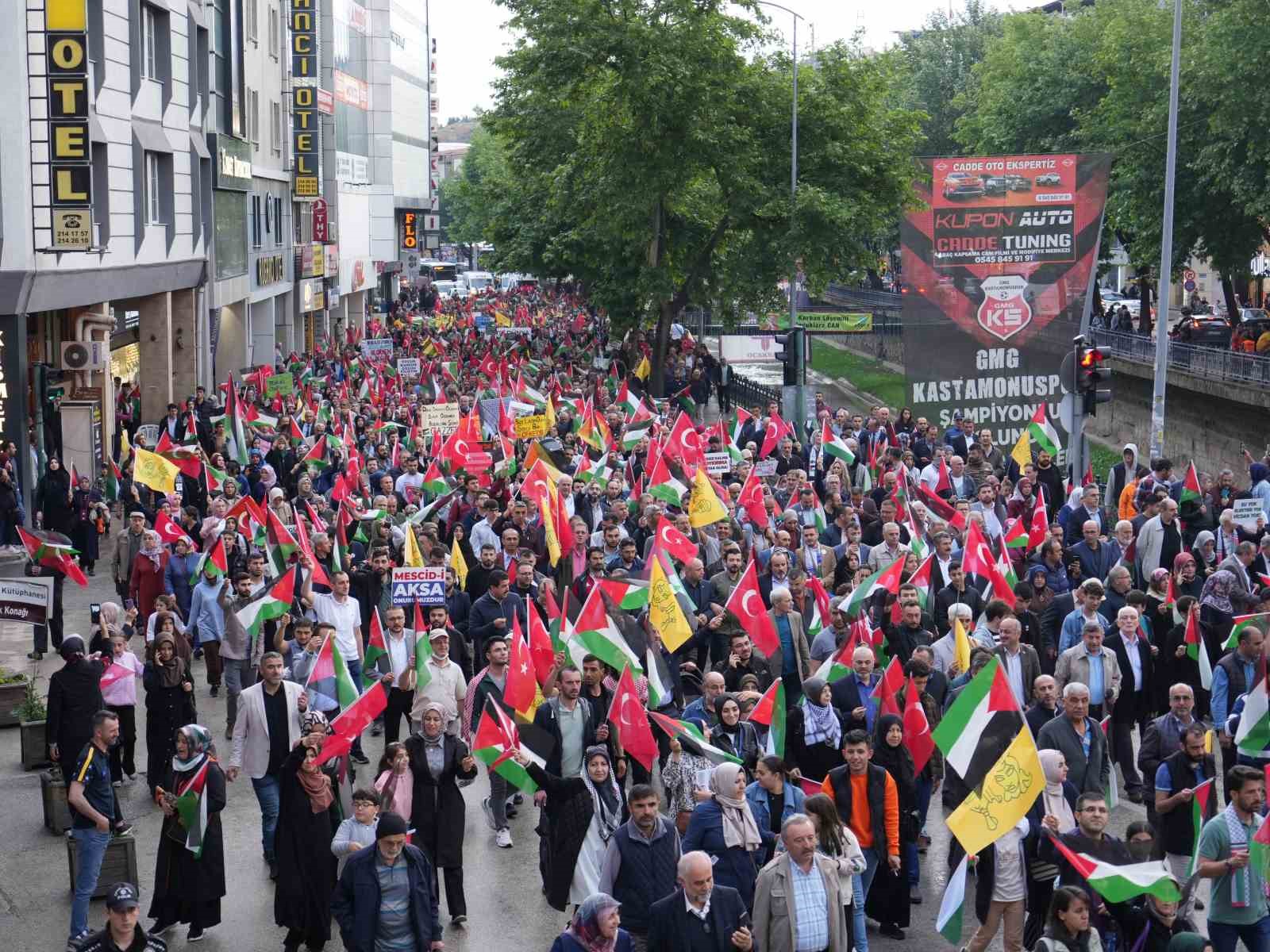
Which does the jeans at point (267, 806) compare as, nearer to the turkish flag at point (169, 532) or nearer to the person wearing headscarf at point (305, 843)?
the person wearing headscarf at point (305, 843)

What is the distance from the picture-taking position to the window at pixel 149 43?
33125 millimetres

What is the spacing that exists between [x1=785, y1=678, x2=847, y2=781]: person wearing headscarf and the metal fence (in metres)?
25.2

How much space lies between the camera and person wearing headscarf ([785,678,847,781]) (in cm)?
1116

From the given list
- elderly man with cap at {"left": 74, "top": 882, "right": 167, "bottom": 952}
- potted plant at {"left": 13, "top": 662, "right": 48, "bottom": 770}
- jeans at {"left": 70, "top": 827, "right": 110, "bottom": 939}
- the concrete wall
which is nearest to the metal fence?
the concrete wall

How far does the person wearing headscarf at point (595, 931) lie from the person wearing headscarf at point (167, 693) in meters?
5.67

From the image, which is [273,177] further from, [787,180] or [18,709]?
[18,709]

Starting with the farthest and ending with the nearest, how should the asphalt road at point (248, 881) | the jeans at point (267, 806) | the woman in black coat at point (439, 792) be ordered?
the jeans at point (267, 806) < the asphalt road at point (248, 881) < the woman in black coat at point (439, 792)

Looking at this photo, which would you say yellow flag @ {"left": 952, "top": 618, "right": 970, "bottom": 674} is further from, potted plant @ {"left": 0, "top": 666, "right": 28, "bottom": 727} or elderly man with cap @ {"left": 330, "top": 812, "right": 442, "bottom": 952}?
potted plant @ {"left": 0, "top": 666, "right": 28, "bottom": 727}

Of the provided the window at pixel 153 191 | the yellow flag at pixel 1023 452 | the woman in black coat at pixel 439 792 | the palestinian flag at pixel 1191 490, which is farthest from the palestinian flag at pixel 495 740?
the window at pixel 153 191

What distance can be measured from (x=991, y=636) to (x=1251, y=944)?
13.6 feet

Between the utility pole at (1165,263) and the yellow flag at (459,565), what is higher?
the utility pole at (1165,263)

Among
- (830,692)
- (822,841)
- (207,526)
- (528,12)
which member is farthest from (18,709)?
(528,12)

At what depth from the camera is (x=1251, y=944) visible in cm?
911

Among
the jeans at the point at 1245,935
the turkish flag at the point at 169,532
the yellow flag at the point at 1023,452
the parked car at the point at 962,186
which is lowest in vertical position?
the jeans at the point at 1245,935
